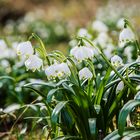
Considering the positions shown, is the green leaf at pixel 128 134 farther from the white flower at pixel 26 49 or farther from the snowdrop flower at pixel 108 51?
the snowdrop flower at pixel 108 51

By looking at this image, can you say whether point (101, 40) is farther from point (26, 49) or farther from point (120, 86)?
point (26, 49)

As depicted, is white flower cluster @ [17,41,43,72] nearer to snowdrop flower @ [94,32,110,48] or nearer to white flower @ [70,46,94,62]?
white flower @ [70,46,94,62]

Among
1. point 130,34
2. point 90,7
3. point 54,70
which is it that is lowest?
point 54,70

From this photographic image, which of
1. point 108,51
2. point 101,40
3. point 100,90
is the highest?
point 101,40

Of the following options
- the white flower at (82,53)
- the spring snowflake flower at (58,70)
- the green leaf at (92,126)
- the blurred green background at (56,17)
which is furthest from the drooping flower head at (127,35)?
the blurred green background at (56,17)

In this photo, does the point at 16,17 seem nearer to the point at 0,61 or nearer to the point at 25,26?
the point at 25,26

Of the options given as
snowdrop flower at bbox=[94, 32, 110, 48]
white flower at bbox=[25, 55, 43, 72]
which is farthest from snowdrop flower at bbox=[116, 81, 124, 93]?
snowdrop flower at bbox=[94, 32, 110, 48]

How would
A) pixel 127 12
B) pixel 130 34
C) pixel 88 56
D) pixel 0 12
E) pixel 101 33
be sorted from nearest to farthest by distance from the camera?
pixel 88 56 < pixel 130 34 < pixel 101 33 < pixel 127 12 < pixel 0 12

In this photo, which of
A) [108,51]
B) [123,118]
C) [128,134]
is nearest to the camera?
[123,118]

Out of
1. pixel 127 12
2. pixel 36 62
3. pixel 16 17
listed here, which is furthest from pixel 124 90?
pixel 16 17

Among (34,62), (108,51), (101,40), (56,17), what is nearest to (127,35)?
(34,62)

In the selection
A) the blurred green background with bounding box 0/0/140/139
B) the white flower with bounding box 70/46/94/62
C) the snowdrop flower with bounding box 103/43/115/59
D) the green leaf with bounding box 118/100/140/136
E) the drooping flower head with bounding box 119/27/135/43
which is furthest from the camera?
the blurred green background with bounding box 0/0/140/139
